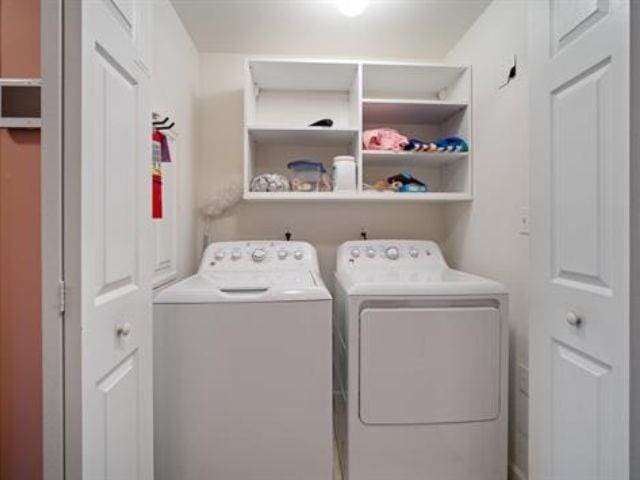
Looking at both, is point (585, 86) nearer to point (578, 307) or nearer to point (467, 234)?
point (578, 307)

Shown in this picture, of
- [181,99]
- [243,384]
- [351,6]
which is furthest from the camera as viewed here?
[181,99]

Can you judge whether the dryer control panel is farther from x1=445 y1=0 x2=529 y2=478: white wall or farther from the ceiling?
the ceiling

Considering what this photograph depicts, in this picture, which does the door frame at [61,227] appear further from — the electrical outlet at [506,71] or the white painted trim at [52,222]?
the electrical outlet at [506,71]

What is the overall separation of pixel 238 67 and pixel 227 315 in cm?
179

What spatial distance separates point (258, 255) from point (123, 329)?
1106mm

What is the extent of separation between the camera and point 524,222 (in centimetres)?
160

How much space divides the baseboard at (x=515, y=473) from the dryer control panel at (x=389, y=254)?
3.50 ft

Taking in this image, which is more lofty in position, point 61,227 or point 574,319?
point 61,227

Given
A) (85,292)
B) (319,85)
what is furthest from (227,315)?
(319,85)

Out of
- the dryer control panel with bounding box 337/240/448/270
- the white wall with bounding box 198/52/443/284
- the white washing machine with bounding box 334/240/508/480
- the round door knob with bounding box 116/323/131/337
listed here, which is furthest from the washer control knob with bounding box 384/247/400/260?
the round door knob with bounding box 116/323/131/337

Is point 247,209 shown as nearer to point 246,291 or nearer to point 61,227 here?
point 246,291

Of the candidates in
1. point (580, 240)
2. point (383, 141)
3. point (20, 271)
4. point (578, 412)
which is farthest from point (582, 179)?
point (20, 271)

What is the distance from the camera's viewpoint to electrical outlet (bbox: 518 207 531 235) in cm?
158
